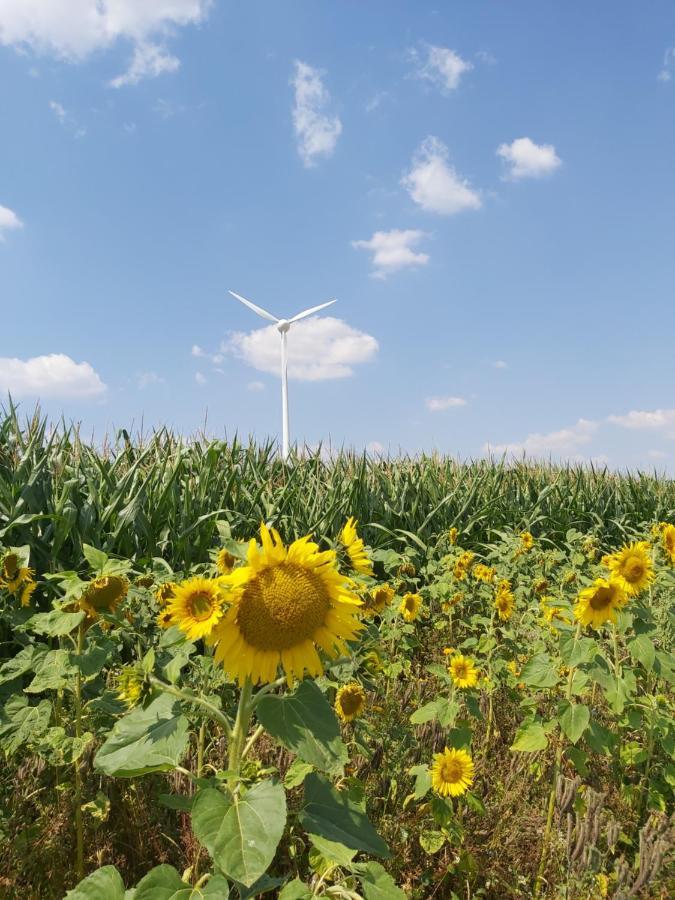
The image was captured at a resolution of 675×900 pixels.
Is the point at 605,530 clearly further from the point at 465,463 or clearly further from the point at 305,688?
the point at 305,688

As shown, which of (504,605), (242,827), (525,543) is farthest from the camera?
(525,543)

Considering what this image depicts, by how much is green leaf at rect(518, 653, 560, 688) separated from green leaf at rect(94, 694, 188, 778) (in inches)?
59.3

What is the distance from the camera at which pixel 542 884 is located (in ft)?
8.14

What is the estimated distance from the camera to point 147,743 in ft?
4.92

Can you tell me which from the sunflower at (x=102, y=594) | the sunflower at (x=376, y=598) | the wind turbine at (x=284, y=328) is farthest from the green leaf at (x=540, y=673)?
the wind turbine at (x=284, y=328)

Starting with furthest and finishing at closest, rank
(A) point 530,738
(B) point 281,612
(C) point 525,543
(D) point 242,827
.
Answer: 1. (C) point 525,543
2. (A) point 530,738
3. (B) point 281,612
4. (D) point 242,827

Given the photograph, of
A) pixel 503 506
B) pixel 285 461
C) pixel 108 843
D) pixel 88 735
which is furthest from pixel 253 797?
pixel 503 506

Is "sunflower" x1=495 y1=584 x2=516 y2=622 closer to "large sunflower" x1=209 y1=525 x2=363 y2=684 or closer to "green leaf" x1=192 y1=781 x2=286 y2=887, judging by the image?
"large sunflower" x1=209 y1=525 x2=363 y2=684

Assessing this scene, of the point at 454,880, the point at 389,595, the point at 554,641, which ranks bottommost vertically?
the point at 454,880

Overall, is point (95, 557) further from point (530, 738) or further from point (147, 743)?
point (530, 738)

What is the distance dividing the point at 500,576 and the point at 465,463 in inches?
238

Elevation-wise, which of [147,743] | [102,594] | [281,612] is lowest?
[147,743]

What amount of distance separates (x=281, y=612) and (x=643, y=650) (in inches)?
72.4

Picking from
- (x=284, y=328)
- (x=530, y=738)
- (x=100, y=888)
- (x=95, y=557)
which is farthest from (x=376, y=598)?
(x=284, y=328)
